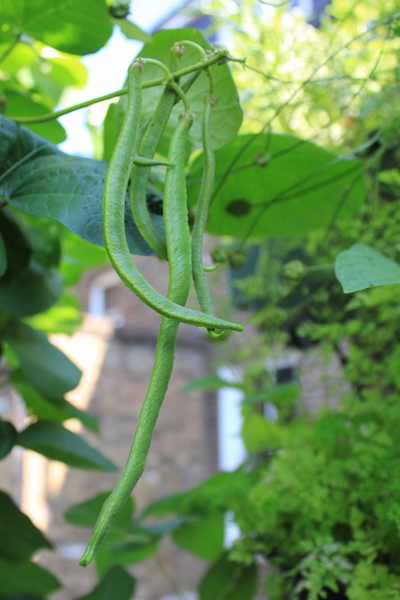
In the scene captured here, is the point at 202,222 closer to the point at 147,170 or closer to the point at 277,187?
the point at 147,170

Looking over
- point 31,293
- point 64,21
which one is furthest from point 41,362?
point 64,21

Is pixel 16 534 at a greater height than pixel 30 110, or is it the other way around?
pixel 30 110

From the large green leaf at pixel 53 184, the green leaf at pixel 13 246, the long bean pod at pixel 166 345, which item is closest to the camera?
the long bean pod at pixel 166 345

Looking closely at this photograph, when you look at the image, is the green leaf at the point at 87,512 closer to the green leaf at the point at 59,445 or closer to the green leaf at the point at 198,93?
the green leaf at the point at 59,445

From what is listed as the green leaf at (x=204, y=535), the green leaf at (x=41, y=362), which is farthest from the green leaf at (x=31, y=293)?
A: the green leaf at (x=204, y=535)

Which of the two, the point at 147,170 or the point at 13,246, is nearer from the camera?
the point at 147,170

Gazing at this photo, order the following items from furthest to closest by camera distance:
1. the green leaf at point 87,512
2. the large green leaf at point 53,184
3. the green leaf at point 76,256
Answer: the green leaf at point 76,256 → the green leaf at point 87,512 → the large green leaf at point 53,184
